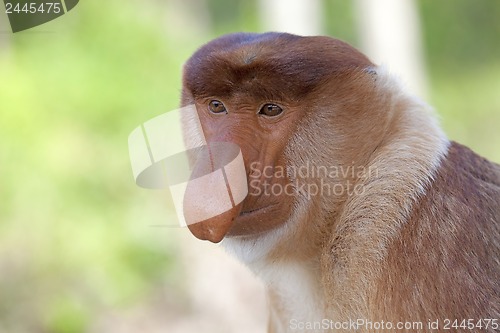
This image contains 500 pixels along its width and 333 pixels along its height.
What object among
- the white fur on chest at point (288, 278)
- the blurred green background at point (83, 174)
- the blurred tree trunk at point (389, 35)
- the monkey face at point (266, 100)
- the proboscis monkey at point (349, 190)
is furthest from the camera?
the blurred tree trunk at point (389, 35)

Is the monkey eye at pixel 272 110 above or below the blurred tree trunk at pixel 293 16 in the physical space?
above

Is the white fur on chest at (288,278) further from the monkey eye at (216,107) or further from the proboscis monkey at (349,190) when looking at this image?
the monkey eye at (216,107)

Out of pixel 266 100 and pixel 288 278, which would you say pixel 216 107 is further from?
pixel 288 278

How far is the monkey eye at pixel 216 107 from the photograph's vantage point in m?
2.93

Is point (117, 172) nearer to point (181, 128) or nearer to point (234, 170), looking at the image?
point (181, 128)

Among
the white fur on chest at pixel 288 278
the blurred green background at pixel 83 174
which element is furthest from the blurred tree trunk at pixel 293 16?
the white fur on chest at pixel 288 278

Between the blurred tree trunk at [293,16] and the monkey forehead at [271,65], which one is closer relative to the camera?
the monkey forehead at [271,65]

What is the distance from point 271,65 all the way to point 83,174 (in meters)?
4.79

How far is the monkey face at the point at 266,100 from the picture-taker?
2738 millimetres

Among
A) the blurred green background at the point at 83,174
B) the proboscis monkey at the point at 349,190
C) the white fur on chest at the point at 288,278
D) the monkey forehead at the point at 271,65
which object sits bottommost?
the blurred green background at the point at 83,174

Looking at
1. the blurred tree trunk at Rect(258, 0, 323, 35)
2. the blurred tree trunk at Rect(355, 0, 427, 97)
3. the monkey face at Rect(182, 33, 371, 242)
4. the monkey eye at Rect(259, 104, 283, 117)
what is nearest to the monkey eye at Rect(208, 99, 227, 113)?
the monkey face at Rect(182, 33, 371, 242)

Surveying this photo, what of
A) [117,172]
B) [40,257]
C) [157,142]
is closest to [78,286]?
[40,257]

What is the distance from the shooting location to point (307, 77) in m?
2.79

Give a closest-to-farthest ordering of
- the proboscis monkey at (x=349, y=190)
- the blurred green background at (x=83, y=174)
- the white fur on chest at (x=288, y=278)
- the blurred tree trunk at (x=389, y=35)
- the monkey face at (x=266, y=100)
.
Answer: the proboscis monkey at (x=349, y=190) → the monkey face at (x=266, y=100) → the white fur on chest at (x=288, y=278) → the blurred green background at (x=83, y=174) → the blurred tree trunk at (x=389, y=35)
